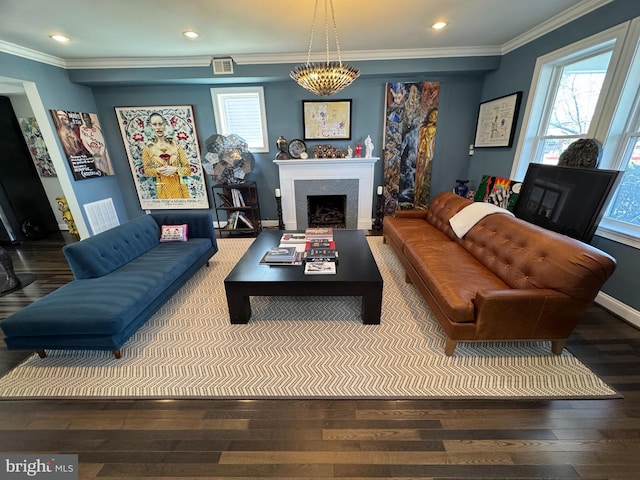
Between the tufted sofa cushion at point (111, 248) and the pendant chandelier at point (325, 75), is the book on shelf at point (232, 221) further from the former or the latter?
the pendant chandelier at point (325, 75)

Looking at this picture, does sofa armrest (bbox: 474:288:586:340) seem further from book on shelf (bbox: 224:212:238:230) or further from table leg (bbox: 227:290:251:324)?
book on shelf (bbox: 224:212:238:230)

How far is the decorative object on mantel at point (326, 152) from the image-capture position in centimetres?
408

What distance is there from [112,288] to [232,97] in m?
3.41

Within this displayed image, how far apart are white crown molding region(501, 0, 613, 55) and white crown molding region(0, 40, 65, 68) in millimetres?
5853

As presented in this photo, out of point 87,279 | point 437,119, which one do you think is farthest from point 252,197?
point 437,119

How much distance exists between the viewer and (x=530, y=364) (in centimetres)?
173

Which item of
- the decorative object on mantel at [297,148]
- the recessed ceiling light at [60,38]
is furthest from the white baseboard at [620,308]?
the recessed ceiling light at [60,38]

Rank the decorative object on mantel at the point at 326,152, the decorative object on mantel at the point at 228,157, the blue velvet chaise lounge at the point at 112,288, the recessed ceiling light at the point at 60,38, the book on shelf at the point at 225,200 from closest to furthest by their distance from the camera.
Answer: the blue velvet chaise lounge at the point at 112,288 < the recessed ceiling light at the point at 60,38 < the decorative object on mantel at the point at 228,157 < the decorative object on mantel at the point at 326,152 < the book on shelf at the point at 225,200

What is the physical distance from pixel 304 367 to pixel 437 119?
4115 mm

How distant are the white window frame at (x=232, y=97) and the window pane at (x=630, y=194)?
4158 millimetres

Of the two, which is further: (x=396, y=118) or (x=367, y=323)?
(x=396, y=118)

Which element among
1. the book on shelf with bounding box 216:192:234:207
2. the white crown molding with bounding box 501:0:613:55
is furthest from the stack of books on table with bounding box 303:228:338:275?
the white crown molding with bounding box 501:0:613:55

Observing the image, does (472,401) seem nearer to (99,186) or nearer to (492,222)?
(492,222)

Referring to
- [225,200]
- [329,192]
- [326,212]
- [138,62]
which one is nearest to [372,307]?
[329,192]
